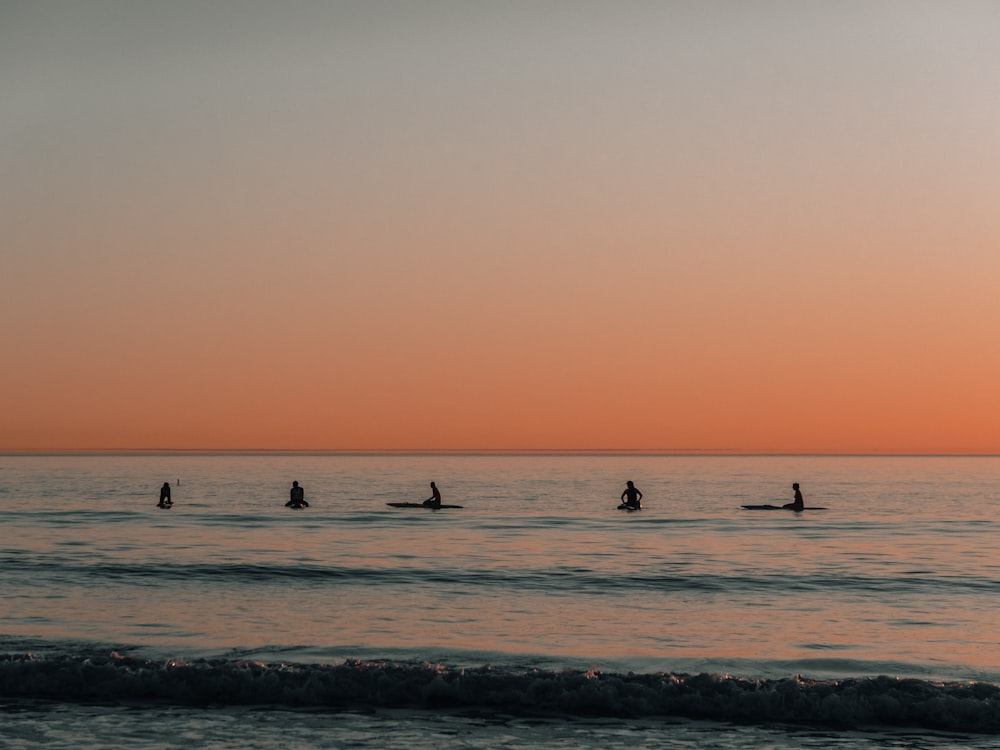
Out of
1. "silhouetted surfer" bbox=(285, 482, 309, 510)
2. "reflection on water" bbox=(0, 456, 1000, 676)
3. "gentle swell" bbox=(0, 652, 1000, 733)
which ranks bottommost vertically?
"reflection on water" bbox=(0, 456, 1000, 676)

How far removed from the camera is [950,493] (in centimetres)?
10231

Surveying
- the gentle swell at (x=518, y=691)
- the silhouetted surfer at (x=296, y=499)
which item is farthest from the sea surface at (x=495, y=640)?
the silhouetted surfer at (x=296, y=499)

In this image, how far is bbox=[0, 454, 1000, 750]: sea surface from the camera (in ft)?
46.5

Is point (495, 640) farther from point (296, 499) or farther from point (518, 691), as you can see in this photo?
point (296, 499)

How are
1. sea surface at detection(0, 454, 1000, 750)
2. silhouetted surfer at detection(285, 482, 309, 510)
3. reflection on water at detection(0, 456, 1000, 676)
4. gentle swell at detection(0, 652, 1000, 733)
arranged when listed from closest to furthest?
sea surface at detection(0, 454, 1000, 750)
gentle swell at detection(0, 652, 1000, 733)
reflection on water at detection(0, 456, 1000, 676)
silhouetted surfer at detection(285, 482, 309, 510)

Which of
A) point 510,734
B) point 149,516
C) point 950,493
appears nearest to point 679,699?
point 510,734

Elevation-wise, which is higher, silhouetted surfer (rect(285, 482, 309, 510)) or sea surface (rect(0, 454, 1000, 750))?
silhouetted surfer (rect(285, 482, 309, 510))

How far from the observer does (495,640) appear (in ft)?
67.8

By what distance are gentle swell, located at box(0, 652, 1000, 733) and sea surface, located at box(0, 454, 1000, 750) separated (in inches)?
1.5

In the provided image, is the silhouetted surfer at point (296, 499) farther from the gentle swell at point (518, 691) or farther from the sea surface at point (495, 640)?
the gentle swell at point (518, 691)

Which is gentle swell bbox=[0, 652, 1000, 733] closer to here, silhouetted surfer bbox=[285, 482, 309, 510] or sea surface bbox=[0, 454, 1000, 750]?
sea surface bbox=[0, 454, 1000, 750]

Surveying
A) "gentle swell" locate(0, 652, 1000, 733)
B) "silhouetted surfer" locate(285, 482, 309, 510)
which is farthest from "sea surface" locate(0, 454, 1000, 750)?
"silhouetted surfer" locate(285, 482, 309, 510)

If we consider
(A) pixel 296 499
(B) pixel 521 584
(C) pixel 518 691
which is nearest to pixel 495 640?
(C) pixel 518 691

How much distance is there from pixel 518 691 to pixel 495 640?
505 cm
